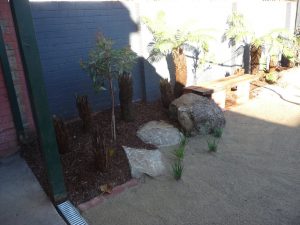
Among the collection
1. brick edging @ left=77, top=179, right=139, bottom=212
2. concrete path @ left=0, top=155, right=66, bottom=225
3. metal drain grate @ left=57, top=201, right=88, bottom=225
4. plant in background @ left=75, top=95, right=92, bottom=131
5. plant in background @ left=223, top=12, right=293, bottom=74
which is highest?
plant in background @ left=223, top=12, right=293, bottom=74

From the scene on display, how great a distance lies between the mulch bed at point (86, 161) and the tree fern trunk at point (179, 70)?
1.37m

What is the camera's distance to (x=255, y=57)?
8.11 metres

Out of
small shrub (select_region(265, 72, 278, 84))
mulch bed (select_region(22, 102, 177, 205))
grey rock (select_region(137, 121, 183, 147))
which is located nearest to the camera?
mulch bed (select_region(22, 102, 177, 205))

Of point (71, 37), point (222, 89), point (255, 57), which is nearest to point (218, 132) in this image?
point (222, 89)

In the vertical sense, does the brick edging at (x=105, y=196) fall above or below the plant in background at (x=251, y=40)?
below

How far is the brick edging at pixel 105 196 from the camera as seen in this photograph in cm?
309

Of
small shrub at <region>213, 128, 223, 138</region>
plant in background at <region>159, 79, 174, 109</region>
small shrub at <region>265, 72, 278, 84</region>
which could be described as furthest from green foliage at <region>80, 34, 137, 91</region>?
small shrub at <region>265, 72, 278, 84</region>

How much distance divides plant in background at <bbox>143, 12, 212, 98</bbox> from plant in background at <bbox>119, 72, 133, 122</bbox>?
117 centimetres

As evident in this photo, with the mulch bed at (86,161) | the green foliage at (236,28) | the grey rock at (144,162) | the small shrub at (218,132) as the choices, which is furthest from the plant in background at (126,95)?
the green foliage at (236,28)

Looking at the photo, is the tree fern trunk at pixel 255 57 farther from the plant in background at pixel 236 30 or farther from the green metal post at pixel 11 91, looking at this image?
the green metal post at pixel 11 91

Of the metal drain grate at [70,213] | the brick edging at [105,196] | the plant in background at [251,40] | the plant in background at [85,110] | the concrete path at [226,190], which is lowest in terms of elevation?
the concrete path at [226,190]

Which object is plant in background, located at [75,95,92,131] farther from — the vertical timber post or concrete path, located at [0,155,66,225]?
the vertical timber post

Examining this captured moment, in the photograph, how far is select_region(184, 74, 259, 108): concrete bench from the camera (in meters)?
5.68

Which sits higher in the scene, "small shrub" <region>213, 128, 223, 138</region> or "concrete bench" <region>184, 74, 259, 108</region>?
"concrete bench" <region>184, 74, 259, 108</region>
